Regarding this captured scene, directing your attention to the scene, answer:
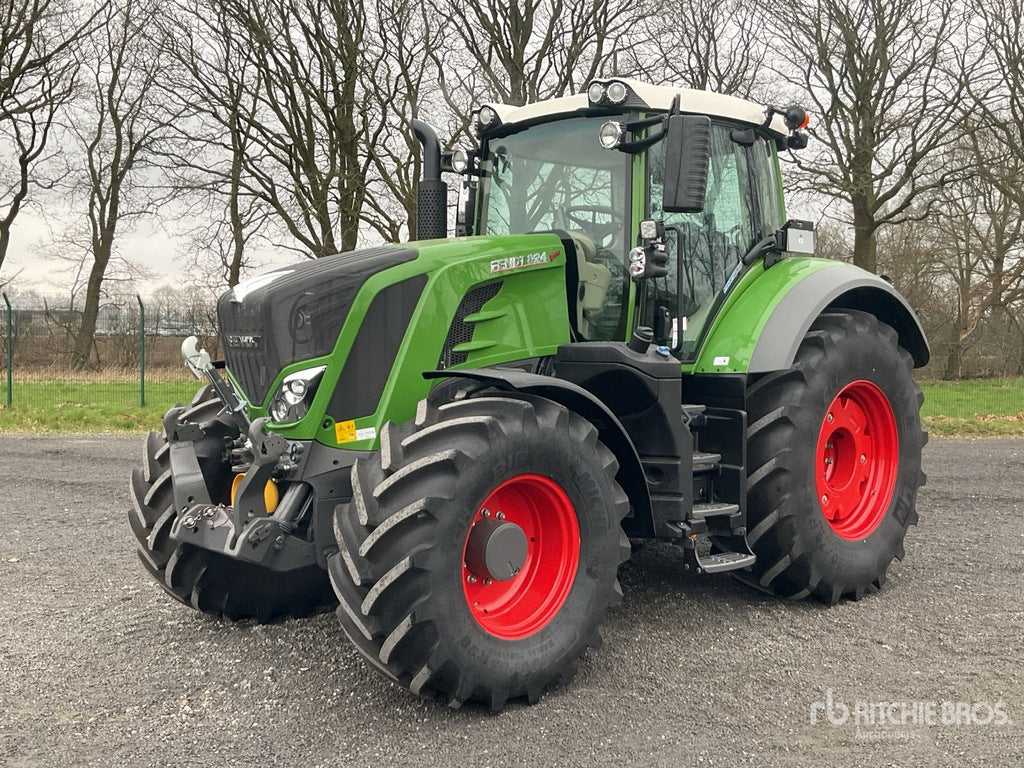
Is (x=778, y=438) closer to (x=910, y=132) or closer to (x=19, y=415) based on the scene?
(x=19, y=415)

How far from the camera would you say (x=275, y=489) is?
3885mm

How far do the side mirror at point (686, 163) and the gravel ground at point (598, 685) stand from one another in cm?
200

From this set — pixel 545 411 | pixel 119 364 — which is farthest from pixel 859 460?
pixel 119 364

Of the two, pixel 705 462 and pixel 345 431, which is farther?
pixel 705 462

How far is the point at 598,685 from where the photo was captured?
12.8ft

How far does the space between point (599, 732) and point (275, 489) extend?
1.59m

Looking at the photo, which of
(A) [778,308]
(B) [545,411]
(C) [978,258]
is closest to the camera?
(B) [545,411]

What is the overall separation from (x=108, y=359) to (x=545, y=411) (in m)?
15.6

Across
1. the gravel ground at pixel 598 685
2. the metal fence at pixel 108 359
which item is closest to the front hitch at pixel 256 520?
the gravel ground at pixel 598 685

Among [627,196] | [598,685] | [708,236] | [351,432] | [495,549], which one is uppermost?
[627,196]

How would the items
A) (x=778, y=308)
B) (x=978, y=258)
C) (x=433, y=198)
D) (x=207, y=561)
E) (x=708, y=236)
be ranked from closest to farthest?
1. (x=207, y=561)
2. (x=778, y=308)
3. (x=708, y=236)
4. (x=433, y=198)
5. (x=978, y=258)

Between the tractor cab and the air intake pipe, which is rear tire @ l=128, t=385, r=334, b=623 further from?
the tractor cab

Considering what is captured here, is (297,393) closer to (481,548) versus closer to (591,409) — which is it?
(481,548)

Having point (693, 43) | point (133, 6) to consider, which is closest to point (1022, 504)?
point (693, 43)
